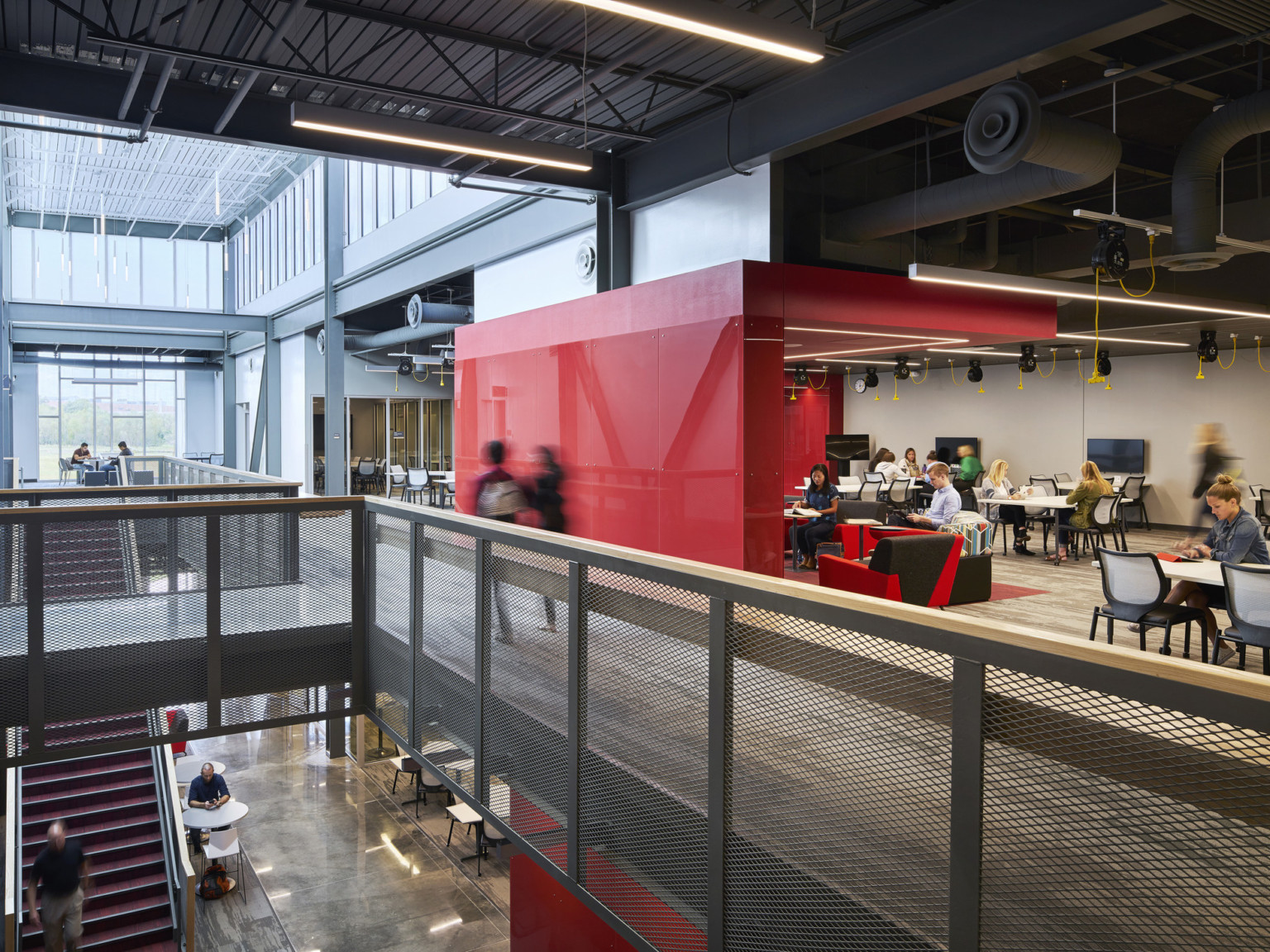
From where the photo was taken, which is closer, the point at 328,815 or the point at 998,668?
the point at 998,668

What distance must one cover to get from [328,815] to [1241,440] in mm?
17154

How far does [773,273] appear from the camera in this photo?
746 cm

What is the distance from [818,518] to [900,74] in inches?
236

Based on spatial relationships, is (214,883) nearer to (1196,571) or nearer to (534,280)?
(534,280)

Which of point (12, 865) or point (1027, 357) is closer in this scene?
point (12, 865)

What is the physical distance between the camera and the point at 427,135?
6.27m

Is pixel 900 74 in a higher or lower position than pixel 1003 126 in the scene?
higher

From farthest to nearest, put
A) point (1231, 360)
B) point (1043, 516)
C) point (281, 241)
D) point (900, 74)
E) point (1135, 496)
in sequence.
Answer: point (281, 241), point (1135, 496), point (1231, 360), point (1043, 516), point (900, 74)

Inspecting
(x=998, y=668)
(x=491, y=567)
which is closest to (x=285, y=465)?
(x=491, y=567)

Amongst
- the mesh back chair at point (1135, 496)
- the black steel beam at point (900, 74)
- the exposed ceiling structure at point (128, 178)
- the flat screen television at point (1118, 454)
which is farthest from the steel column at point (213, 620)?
the flat screen television at point (1118, 454)

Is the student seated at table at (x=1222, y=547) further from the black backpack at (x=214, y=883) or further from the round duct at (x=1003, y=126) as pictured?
the black backpack at (x=214, y=883)

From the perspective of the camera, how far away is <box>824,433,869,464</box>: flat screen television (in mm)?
23875

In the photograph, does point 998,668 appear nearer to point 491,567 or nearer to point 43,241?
point 491,567

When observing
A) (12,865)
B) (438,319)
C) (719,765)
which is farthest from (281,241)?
(719,765)
